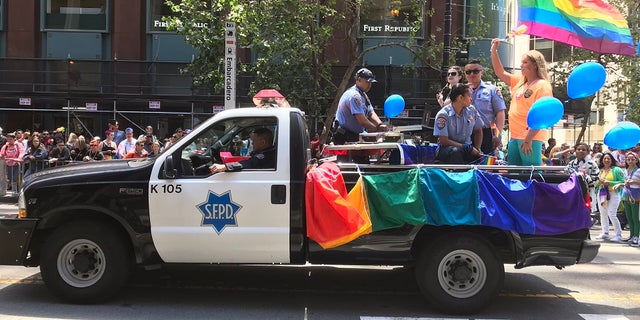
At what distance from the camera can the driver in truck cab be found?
5.43 meters

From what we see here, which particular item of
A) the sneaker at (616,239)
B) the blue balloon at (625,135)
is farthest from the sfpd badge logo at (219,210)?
the sneaker at (616,239)

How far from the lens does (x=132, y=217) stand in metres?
5.39

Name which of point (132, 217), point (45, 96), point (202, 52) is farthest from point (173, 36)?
point (132, 217)

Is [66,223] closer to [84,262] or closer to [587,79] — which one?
[84,262]

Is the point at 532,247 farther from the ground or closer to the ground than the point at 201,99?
closer to the ground

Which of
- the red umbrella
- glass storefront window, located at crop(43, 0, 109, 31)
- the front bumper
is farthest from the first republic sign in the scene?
glass storefront window, located at crop(43, 0, 109, 31)

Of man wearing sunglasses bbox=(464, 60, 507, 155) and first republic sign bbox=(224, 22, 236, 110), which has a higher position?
first republic sign bbox=(224, 22, 236, 110)

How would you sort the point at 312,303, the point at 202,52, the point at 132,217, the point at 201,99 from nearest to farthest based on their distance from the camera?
the point at 132,217 → the point at 312,303 → the point at 202,52 → the point at 201,99

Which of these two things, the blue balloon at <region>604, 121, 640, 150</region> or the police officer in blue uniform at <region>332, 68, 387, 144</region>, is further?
the police officer in blue uniform at <region>332, 68, 387, 144</region>

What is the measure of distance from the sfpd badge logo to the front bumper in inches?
63.8

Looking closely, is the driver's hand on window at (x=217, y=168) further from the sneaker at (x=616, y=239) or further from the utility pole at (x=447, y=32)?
the utility pole at (x=447, y=32)

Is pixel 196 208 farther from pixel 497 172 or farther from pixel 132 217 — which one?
pixel 497 172

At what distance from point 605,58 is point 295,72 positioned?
47.4 feet

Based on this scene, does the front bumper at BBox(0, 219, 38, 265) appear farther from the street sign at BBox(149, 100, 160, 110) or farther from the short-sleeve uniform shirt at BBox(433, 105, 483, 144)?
the street sign at BBox(149, 100, 160, 110)
